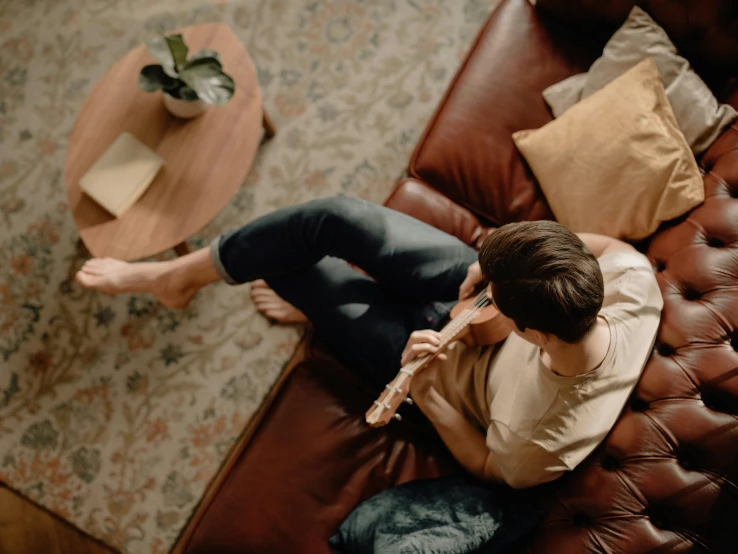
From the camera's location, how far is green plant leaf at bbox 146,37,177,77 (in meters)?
1.45

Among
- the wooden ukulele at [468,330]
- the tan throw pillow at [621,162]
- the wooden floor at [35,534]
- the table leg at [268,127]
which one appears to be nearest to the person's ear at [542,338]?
the wooden ukulele at [468,330]

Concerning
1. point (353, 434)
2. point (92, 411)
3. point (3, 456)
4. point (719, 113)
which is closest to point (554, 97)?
point (719, 113)

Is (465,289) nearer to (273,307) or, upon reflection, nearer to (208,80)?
(273,307)

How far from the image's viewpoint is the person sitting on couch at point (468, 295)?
3.13ft

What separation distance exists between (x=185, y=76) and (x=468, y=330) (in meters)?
0.92

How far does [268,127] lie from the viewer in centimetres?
194

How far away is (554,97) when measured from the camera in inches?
62.6

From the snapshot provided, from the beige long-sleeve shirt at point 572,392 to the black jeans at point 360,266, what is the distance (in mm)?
257

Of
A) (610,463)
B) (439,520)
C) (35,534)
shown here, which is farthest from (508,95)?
(35,534)

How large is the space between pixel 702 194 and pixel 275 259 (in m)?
0.96

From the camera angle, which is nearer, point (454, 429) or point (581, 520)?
point (581, 520)

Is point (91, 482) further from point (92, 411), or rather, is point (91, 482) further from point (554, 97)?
point (554, 97)

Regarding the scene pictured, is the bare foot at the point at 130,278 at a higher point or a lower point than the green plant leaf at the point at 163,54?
lower

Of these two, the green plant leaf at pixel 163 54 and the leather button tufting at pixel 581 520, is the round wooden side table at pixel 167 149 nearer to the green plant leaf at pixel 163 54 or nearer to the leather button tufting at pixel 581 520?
the green plant leaf at pixel 163 54
